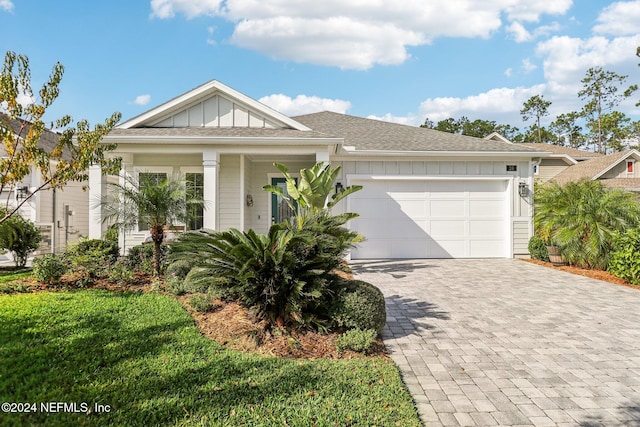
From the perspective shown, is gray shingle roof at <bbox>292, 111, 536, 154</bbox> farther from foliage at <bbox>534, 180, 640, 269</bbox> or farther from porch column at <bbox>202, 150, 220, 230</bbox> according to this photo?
porch column at <bbox>202, 150, 220, 230</bbox>

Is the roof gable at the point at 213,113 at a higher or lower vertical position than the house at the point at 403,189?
higher

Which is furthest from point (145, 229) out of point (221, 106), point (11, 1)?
point (11, 1)

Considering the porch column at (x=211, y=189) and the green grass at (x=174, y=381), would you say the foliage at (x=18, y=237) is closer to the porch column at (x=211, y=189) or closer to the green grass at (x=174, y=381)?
the porch column at (x=211, y=189)

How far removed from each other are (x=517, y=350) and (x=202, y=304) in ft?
13.4

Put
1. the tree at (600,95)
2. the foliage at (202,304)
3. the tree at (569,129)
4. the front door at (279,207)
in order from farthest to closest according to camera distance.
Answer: the tree at (569,129) < the tree at (600,95) < the front door at (279,207) < the foliage at (202,304)

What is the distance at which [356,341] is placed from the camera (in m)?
3.79

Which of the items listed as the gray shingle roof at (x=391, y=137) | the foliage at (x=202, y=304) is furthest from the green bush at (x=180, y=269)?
the gray shingle roof at (x=391, y=137)

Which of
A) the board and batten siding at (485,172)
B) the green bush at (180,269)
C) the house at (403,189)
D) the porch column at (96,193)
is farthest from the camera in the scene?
the board and batten siding at (485,172)

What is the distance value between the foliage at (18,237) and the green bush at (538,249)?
542 inches

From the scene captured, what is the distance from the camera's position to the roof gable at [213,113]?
978 centimetres

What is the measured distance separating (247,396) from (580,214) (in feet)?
32.1

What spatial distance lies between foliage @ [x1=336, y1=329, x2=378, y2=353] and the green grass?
192mm

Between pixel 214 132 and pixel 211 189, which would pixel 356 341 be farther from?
pixel 214 132

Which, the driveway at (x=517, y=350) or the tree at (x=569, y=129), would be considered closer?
the driveway at (x=517, y=350)
